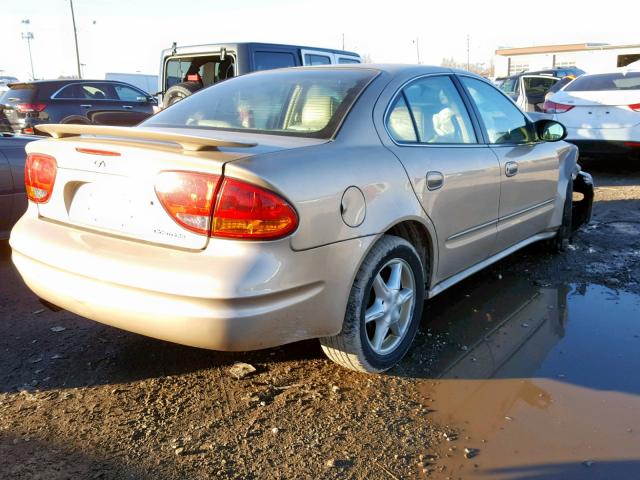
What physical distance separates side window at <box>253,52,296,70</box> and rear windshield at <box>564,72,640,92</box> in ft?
14.0

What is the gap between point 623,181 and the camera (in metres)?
8.50

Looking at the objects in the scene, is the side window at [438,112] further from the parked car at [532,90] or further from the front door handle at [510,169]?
the parked car at [532,90]

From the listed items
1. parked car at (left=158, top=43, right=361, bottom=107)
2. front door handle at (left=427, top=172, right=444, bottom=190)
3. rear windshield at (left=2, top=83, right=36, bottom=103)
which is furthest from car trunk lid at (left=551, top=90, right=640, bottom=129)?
rear windshield at (left=2, top=83, right=36, bottom=103)

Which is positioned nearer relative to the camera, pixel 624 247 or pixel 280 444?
pixel 280 444

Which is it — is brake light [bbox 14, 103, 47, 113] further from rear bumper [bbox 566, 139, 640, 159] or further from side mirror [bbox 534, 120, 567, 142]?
side mirror [bbox 534, 120, 567, 142]

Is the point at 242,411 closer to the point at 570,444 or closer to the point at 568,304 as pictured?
the point at 570,444

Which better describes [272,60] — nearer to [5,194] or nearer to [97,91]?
[5,194]

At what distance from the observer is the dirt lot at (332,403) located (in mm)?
2338

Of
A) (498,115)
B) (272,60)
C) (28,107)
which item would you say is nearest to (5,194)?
(498,115)

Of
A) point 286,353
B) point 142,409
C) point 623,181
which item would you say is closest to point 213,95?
point 286,353

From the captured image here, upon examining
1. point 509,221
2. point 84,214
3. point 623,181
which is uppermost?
point 84,214

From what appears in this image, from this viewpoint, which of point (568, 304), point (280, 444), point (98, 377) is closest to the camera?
point (280, 444)

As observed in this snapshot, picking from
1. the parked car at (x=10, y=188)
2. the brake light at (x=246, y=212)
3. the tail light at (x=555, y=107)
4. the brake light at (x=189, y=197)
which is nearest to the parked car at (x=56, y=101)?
the parked car at (x=10, y=188)

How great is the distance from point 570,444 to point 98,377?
7.35ft
